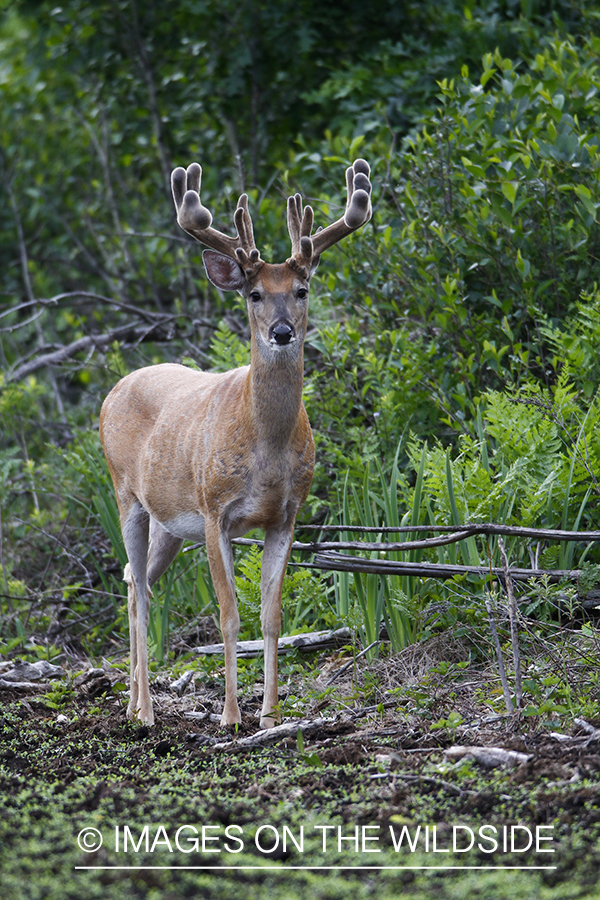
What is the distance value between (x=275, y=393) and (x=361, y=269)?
2988 mm

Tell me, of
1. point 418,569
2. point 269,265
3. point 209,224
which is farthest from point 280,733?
point 209,224

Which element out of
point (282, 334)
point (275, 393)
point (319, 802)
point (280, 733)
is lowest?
point (280, 733)

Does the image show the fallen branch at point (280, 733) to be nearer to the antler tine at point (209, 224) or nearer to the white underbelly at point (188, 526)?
the white underbelly at point (188, 526)

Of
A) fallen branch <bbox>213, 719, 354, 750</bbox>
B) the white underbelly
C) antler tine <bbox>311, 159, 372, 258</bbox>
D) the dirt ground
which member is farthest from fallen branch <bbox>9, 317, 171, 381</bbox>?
fallen branch <bbox>213, 719, 354, 750</bbox>

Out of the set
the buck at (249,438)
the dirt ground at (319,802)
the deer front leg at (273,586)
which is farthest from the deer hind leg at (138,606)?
the deer front leg at (273,586)

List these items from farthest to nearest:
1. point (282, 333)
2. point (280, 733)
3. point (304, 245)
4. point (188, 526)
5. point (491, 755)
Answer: point (188, 526)
point (304, 245)
point (282, 333)
point (280, 733)
point (491, 755)

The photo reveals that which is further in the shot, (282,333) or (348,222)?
(348,222)

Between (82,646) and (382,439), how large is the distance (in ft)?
8.63

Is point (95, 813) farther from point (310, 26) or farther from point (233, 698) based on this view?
point (310, 26)

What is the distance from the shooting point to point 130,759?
4.15 metres

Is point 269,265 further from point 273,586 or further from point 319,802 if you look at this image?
point 319,802

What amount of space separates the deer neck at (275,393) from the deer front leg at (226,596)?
543 millimetres

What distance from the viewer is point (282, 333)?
4434mm

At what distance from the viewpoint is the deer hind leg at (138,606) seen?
16.5ft
